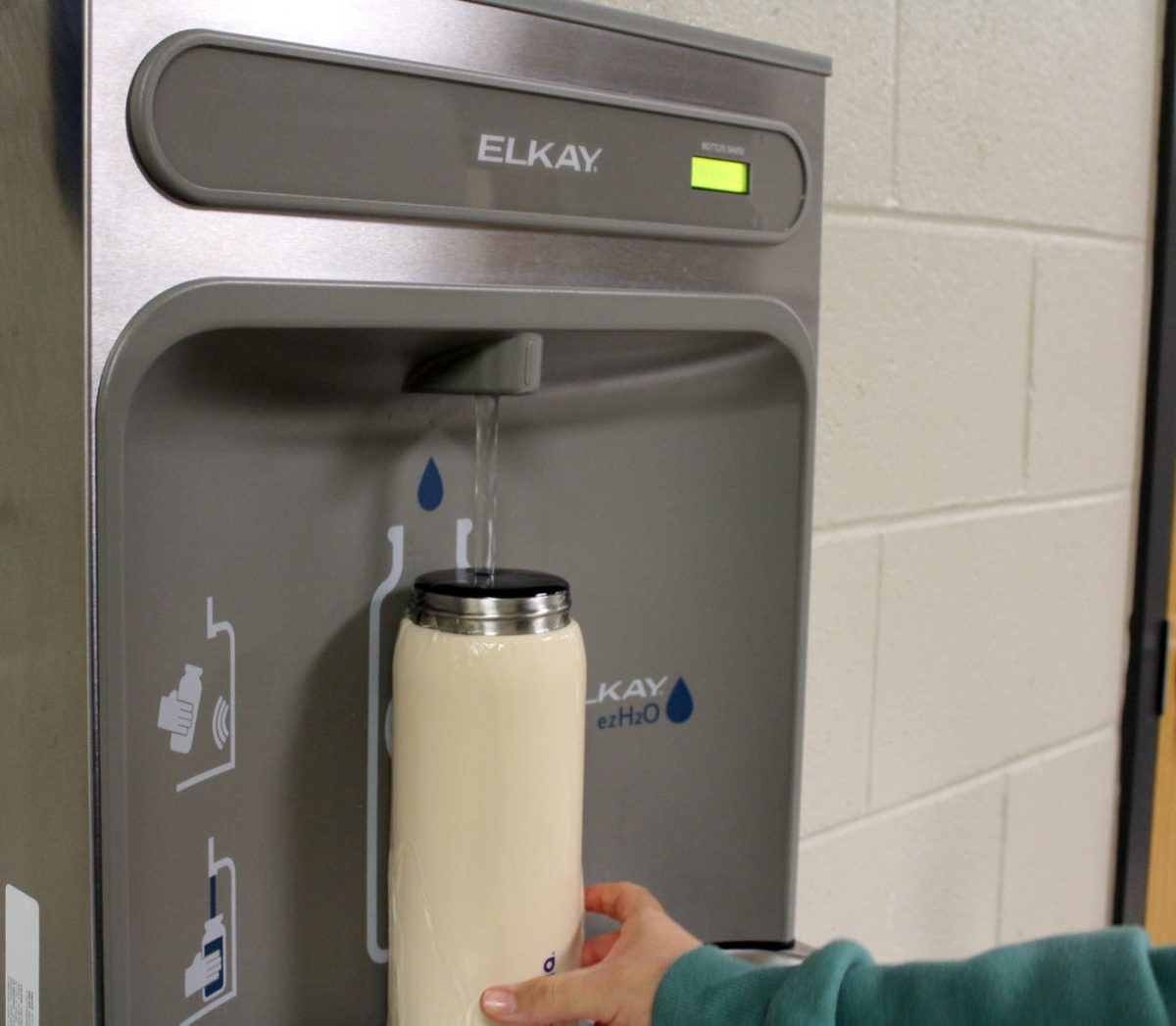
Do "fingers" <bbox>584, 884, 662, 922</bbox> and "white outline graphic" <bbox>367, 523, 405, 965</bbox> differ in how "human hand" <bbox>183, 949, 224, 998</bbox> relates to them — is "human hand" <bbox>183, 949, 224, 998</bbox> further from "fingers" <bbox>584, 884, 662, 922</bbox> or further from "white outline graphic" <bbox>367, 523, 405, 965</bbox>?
"fingers" <bbox>584, 884, 662, 922</bbox>

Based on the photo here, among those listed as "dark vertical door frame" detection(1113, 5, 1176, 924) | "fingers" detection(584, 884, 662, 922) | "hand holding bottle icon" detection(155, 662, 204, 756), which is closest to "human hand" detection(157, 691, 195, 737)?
"hand holding bottle icon" detection(155, 662, 204, 756)

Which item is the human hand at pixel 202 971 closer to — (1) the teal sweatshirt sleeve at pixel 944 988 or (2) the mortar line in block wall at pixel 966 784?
(1) the teal sweatshirt sleeve at pixel 944 988

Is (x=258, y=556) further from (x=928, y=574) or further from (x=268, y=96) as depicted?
(x=928, y=574)

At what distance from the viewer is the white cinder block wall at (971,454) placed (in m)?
0.86

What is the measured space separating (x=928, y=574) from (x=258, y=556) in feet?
1.92

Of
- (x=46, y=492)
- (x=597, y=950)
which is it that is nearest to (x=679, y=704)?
(x=597, y=950)

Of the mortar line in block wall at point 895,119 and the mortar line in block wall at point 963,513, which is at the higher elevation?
the mortar line in block wall at point 895,119

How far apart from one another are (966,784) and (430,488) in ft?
2.08

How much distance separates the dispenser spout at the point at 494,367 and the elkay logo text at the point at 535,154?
0.07 metres

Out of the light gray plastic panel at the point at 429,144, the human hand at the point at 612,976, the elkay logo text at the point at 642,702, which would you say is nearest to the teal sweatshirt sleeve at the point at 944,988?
the human hand at the point at 612,976

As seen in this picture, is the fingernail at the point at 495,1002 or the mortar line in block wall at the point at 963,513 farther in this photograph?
the mortar line in block wall at the point at 963,513

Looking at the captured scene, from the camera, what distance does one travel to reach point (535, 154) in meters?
0.52

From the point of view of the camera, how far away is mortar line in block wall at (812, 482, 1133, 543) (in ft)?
2.88

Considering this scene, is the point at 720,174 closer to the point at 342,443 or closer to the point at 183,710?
the point at 342,443
